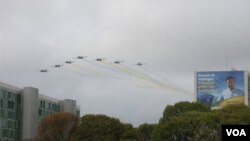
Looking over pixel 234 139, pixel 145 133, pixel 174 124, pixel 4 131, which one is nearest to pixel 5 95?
pixel 4 131

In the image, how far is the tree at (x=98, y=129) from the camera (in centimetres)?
12244

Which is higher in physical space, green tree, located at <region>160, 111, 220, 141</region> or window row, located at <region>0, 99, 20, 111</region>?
window row, located at <region>0, 99, 20, 111</region>

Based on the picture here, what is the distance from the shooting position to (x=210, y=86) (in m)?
173

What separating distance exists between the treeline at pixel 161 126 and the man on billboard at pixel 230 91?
110 ft

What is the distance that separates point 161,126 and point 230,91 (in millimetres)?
60296

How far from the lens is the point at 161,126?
112500 millimetres

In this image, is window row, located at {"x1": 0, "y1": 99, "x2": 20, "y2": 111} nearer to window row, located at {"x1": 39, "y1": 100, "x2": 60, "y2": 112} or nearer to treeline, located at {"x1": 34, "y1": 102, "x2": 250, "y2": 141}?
window row, located at {"x1": 39, "y1": 100, "x2": 60, "y2": 112}

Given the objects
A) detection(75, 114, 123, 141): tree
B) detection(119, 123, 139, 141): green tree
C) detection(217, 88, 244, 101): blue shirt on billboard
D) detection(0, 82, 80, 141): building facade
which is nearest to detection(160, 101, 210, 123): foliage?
detection(119, 123, 139, 141): green tree

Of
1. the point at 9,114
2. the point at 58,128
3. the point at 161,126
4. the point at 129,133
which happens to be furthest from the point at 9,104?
the point at 161,126

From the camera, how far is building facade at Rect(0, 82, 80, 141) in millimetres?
149163

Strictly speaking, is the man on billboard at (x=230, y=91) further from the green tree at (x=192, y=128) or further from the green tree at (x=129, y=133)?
the green tree at (x=192, y=128)

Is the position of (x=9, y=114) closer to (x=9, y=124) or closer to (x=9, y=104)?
(x=9, y=104)

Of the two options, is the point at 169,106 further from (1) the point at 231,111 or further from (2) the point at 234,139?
(2) the point at 234,139

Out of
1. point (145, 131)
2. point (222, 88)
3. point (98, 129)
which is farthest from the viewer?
point (222, 88)
